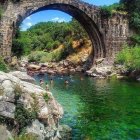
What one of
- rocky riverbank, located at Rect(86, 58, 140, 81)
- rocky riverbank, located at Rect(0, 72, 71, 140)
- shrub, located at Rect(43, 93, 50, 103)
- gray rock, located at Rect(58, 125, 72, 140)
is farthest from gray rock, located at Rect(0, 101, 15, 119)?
rocky riverbank, located at Rect(86, 58, 140, 81)

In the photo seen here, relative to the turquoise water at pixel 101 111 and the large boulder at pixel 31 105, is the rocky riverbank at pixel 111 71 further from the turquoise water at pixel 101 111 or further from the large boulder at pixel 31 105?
the large boulder at pixel 31 105

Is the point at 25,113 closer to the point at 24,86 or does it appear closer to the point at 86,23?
the point at 24,86

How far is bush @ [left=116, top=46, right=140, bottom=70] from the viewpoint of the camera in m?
63.3

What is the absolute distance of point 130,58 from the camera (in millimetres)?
65438

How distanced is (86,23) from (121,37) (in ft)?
23.8

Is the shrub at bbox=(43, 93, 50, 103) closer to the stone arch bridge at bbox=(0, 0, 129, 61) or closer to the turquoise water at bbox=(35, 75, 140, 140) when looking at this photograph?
the turquoise water at bbox=(35, 75, 140, 140)

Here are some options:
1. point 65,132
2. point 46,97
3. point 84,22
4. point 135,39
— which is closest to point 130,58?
point 135,39

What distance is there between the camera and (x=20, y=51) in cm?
5975

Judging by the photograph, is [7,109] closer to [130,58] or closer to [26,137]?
[26,137]

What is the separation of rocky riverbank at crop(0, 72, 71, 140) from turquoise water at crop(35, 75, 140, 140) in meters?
3.21

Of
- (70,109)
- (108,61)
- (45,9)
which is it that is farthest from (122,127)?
(108,61)

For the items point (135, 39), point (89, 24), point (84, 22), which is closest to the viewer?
point (89, 24)

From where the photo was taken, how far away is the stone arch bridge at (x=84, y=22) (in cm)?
5772

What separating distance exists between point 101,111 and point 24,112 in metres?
13.7
